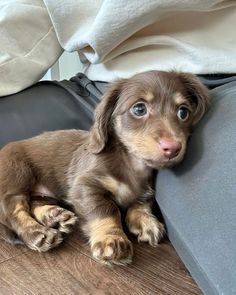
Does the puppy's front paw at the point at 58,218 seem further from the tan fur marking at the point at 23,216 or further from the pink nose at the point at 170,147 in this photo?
the pink nose at the point at 170,147

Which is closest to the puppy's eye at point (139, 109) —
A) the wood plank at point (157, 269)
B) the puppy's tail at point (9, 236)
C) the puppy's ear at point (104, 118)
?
the puppy's ear at point (104, 118)

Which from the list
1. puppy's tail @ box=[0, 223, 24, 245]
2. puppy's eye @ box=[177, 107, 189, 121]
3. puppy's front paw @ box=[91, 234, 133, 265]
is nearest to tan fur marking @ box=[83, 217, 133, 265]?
puppy's front paw @ box=[91, 234, 133, 265]

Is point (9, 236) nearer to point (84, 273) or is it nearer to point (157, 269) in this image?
point (84, 273)

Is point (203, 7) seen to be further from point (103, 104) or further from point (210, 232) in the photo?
point (210, 232)

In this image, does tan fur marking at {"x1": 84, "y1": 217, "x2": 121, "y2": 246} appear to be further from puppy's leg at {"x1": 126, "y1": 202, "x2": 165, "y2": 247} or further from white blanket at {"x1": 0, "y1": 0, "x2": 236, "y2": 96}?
white blanket at {"x1": 0, "y1": 0, "x2": 236, "y2": 96}

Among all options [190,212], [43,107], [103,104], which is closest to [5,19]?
[43,107]

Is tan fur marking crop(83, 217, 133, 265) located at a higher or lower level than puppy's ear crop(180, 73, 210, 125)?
lower

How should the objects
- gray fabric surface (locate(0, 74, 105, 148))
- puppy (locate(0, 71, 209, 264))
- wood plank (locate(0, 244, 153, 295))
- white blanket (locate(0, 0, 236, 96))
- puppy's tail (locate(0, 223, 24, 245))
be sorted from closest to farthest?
wood plank (locate(0, 244, 153, 295))
puppy (locate(0, 71, 209, 264))
puppy's tail (locate(0, 223, 24, 245))
white blanket (locate(0, 0, 236, 96))
gray fabric surface (locate(0, 74, 105, 148))
